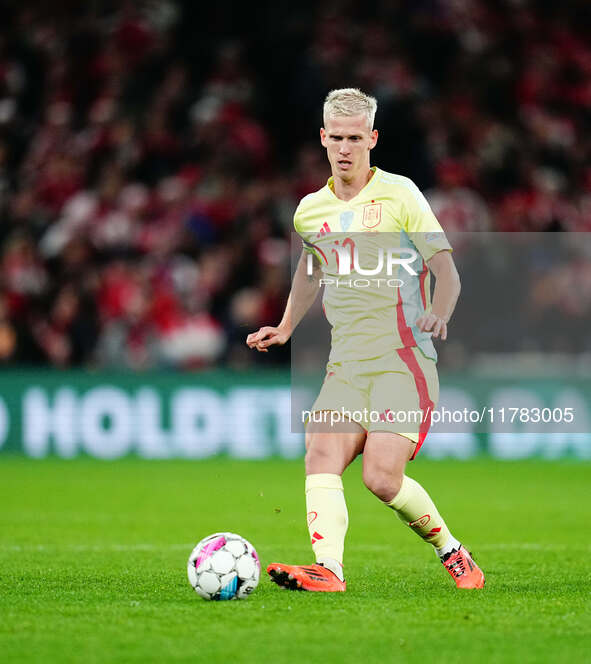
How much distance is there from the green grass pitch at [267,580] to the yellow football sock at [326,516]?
0.21 m

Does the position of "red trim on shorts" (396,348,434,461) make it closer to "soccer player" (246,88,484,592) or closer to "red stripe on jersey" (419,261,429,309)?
"soccer player" (246,88,484,592)

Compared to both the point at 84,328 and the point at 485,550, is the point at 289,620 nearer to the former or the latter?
the point at 485,550

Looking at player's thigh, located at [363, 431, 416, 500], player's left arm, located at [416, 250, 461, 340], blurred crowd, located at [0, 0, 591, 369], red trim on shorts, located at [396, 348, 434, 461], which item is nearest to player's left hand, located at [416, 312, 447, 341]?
player's left arm, located at [416, 250, 461, 340]

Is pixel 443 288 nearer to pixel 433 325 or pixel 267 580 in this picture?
pixel 433 325

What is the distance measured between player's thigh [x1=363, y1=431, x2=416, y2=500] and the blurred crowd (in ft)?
25.5

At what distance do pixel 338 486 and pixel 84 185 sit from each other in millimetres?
10431

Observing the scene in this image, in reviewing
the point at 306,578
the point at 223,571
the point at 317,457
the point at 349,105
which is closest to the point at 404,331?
the point at 317,457

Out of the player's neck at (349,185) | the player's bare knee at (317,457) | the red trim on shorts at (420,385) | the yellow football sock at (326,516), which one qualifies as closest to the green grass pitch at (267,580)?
the yellow football sock at (326,516)

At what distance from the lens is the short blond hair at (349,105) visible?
5.52m

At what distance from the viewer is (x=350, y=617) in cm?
480

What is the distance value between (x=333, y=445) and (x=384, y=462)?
0.26 meters

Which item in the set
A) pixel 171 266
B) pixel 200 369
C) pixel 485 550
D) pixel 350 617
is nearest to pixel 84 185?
pixel 171 266

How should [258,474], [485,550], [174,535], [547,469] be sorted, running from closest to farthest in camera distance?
1. [485,550]
2. [174,535]
3. [258,474]
4. [547,469]

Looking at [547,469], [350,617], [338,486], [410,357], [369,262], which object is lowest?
[547,469]
